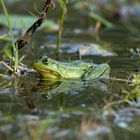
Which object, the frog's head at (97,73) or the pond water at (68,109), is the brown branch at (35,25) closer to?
the pond water at (68,109)

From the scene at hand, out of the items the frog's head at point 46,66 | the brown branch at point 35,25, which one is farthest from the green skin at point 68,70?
the brown branch at point 35,25

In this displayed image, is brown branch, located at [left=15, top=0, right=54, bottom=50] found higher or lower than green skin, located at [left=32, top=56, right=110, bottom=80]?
higher

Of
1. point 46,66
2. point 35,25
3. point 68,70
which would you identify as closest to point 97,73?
point 68,70

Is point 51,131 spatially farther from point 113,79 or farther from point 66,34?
point 66,34

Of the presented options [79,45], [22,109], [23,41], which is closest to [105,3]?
[79,45]

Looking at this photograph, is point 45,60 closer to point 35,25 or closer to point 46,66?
point 46,66

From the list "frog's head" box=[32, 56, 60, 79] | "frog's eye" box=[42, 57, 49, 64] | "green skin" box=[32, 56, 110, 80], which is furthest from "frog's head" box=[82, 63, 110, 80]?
"frog's eye" box=[42, 57, 49, 64]

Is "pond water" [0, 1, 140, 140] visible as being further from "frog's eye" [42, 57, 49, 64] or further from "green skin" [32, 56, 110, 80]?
"frog's eye" [42, 57, 49, 64]
